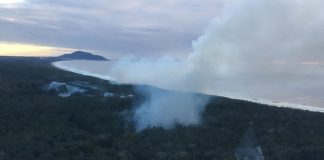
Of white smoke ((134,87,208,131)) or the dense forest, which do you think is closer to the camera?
the dense forest

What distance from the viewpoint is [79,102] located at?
2530 inches

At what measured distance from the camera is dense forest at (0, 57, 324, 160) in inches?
1645

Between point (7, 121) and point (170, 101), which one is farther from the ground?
point (170, 101)

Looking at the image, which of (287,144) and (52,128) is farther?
(52,128)

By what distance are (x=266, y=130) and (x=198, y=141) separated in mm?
8441

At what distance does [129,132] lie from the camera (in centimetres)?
4944

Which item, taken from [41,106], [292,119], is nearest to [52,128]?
[41,106]

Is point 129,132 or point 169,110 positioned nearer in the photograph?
point 129,132

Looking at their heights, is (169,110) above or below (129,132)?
above

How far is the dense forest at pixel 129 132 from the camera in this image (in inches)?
1645

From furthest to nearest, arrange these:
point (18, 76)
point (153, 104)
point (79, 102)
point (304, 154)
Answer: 1. point (18, 76)
2. point (79, 102)
3. point (153, 104)
4. point (304, 154)

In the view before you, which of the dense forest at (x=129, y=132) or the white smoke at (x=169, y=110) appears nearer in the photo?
the dense forest at (x=129, y=132)

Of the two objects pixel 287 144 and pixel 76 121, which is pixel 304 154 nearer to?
pixel 287 144

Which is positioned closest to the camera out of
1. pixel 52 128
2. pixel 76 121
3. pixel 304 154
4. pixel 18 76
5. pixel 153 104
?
pixel 304 154
